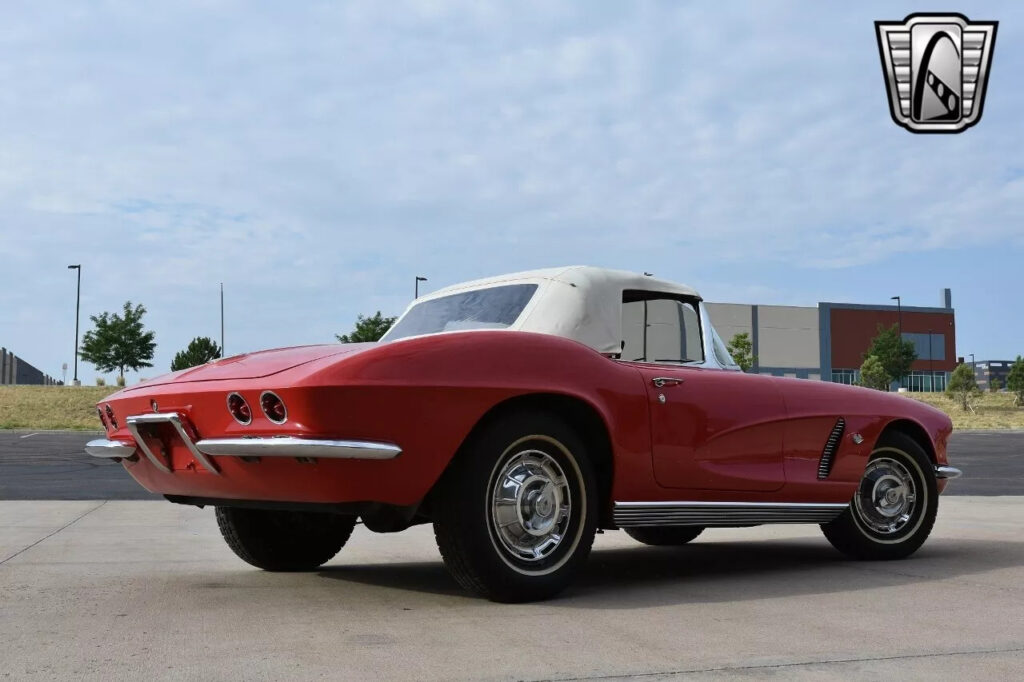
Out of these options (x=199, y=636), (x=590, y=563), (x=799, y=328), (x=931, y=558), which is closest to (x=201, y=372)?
(x=199, y=636)

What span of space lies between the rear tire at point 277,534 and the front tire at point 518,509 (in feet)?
4.44

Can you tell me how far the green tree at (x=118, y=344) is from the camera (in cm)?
5738

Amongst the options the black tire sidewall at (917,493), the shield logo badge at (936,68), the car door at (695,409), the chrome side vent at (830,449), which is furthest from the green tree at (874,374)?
the car door at (695,409)

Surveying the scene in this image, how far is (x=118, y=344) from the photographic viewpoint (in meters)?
57.4

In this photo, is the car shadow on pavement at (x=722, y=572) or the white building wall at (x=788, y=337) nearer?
the car shadow on pavement at (x=722, y=572)

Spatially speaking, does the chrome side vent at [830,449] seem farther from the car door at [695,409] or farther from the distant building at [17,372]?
the distant building at [17,372]

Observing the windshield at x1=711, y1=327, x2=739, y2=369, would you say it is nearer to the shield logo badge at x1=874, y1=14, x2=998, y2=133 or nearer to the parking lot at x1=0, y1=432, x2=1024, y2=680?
the parking lot at x1=0, y1=432, x2=1024, y2=680

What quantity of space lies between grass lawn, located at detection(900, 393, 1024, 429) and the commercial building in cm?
752

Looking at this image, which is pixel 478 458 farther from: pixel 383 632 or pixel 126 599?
pixel 126 599

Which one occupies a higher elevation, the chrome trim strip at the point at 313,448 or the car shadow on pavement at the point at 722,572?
the chrome trim strip at the point at 313,448

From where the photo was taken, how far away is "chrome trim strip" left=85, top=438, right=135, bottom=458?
485cm

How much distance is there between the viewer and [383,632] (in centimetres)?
383

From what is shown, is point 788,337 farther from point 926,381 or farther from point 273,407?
point 273,407

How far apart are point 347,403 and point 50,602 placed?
1.72 m
